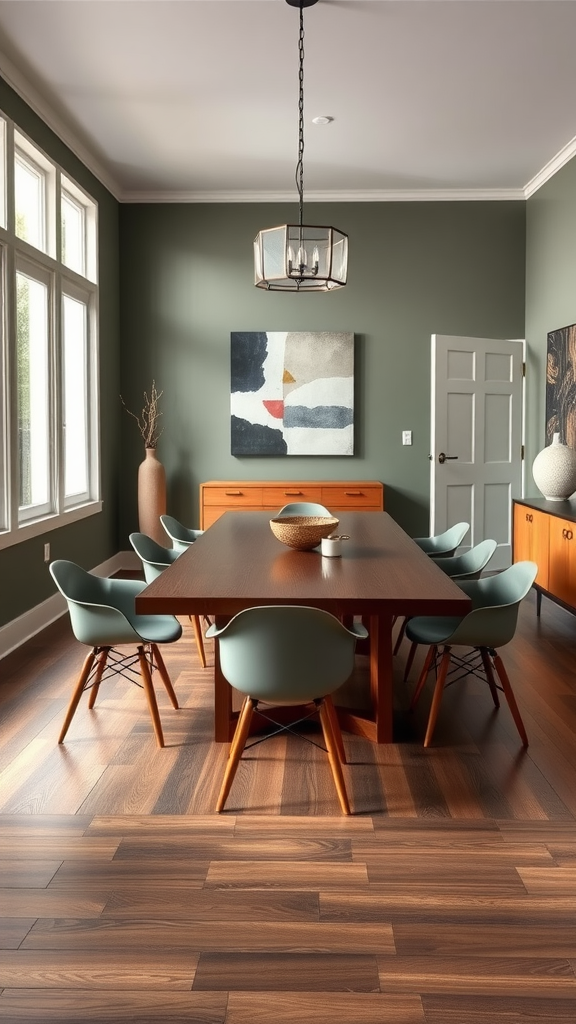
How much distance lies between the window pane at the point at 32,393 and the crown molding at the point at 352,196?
2127 millimetres

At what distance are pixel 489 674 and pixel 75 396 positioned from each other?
13.1 feet

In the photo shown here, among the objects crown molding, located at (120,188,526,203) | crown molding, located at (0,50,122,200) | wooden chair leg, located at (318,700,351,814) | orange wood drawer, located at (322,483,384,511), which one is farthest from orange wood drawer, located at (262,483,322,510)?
wooden chair leg, located at (318,700,351,814)

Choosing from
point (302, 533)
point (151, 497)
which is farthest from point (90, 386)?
point (302, 533)

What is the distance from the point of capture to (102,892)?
2248mm

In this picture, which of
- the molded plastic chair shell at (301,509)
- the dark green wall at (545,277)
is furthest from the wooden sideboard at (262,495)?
the dark green wall at (545,277)

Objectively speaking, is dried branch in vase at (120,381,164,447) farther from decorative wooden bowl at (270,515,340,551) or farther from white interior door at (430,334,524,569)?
decorative wooden bowl at (270,515,340,551)

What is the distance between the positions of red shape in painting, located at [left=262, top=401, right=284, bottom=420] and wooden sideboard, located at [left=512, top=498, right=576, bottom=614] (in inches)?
86.5

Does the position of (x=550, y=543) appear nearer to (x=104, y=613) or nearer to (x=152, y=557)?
(x=152, y=557)

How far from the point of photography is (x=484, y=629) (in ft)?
10.6

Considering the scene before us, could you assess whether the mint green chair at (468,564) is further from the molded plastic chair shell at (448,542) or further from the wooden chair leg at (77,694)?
the wooden chair leg at (77,694)

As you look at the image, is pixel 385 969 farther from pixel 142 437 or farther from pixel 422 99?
pixel 142 437

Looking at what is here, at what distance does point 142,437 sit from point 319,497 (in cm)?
171

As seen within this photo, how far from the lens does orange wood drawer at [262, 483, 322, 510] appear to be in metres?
6.68

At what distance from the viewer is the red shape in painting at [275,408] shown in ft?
23.5
